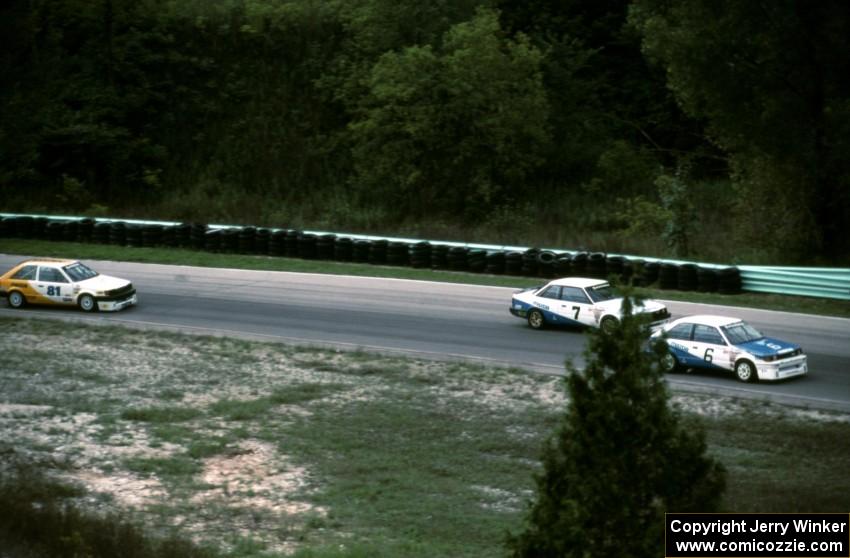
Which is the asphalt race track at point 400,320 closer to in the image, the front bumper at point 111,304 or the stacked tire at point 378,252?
the front bumper at point 111,304

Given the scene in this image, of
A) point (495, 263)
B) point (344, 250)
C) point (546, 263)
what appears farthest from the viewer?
point (344, 250)

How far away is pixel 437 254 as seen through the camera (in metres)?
32.7

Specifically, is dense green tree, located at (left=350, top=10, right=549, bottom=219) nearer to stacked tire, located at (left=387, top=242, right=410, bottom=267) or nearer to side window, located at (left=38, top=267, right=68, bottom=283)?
stacked tire, located at (left=387, top=242, right=410, bottom=267)

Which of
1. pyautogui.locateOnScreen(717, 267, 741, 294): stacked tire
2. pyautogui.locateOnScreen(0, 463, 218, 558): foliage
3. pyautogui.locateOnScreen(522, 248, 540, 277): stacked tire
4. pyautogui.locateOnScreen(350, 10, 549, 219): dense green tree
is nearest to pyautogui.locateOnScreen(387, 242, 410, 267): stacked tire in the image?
pyautogui.locateOnScreen(522, 248, 540, 277): stacked tire

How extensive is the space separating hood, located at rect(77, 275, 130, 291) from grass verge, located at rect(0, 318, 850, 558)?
9.24 ft

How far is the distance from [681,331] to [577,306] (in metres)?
3.35

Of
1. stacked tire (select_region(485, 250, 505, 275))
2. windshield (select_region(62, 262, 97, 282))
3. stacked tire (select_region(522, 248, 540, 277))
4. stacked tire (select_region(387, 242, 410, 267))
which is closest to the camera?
windshield (select_region(62, 262, 97, 282))

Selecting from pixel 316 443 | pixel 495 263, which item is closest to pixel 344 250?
pixel 495 263

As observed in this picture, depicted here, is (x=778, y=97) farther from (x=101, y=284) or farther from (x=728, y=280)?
(x=101, y=284)

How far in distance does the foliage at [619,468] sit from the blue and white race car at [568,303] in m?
14.9

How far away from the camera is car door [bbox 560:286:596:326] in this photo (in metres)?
25.2

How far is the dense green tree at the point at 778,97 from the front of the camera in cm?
3031

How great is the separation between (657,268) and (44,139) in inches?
1165

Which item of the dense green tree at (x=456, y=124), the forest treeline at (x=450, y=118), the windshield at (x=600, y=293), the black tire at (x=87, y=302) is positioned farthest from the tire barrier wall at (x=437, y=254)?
the dense green tree at (x=456, y=124)
